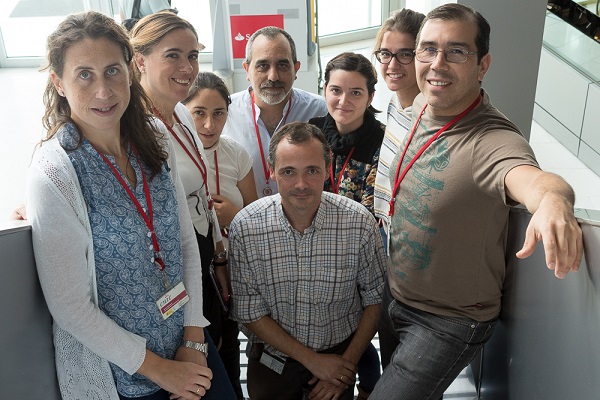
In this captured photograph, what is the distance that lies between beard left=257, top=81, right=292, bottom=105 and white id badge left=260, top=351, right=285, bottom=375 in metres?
1.31

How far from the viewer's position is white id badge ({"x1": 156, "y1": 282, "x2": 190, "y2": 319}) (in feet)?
6.33

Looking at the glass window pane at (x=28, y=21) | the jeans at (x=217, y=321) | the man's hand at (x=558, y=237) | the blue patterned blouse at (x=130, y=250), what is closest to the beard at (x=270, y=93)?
the jeans at (x=217, y=321)

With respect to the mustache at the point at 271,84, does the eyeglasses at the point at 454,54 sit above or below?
above

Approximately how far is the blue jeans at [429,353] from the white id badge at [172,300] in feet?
2.77

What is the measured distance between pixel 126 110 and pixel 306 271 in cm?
99

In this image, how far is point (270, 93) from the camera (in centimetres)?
319

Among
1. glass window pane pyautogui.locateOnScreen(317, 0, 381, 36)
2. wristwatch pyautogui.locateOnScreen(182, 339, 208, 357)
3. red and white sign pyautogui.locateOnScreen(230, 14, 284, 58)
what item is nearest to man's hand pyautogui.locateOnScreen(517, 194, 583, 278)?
wristwatch pyautogui.locateOnScreen(182, 339, 208, 357)

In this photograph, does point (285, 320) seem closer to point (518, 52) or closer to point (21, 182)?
point (518, 52)

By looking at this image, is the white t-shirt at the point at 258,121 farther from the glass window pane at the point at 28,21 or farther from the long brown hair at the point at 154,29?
the glass window pane at the point at 28,21

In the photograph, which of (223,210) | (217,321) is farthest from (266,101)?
(217,321)

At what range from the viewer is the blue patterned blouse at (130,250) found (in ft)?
5.77

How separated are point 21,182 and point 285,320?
4.38 metres

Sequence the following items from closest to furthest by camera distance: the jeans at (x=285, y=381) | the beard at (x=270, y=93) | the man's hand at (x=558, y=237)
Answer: the man's hand at (x=558, y=237) < the jeans at (x=285, y=381) < the beard at (x=270, y=93)

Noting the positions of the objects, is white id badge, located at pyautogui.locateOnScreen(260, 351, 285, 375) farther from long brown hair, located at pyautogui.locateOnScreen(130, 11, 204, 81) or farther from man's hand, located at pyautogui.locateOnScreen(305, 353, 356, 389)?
long brown hair, located at pyautogui.locateOnScreen(130, 11, 204, 81)
